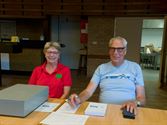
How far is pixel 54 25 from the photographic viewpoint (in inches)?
313

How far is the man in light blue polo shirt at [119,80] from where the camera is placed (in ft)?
6.69

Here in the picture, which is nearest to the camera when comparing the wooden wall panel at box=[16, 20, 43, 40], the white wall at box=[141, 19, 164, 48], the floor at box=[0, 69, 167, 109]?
the floor at box=[0, 69, 167, 109]

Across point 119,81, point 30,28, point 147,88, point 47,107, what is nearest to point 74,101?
point 47,107

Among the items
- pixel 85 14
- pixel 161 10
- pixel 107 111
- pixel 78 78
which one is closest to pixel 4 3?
pixel 85 14

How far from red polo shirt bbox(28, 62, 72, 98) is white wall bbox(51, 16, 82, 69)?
560cm

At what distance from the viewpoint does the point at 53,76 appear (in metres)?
2.32

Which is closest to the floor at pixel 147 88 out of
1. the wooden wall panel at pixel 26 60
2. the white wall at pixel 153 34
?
the wooden wall panel at pixel 26 60

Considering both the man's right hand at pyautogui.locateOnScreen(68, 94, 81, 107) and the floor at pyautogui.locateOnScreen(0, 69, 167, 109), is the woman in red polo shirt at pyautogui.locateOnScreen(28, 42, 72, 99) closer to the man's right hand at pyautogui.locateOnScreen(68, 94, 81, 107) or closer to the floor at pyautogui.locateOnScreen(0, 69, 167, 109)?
the man's right hand at pyautogui.locateOnScreen(68, 94, 81, 107)

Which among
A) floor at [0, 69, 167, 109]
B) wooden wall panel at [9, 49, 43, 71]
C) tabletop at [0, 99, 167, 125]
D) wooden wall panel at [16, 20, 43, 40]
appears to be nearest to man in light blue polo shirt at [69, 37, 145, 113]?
tabletop at [0, 99, 167, 125]

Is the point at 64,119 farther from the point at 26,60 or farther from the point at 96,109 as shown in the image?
the point at 26,60

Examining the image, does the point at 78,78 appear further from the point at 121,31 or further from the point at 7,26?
the point at 7,26

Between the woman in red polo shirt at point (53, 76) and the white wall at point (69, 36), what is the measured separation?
220 inches

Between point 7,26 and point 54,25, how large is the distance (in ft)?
5.55

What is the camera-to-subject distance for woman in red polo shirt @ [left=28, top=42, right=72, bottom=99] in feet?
7.55
